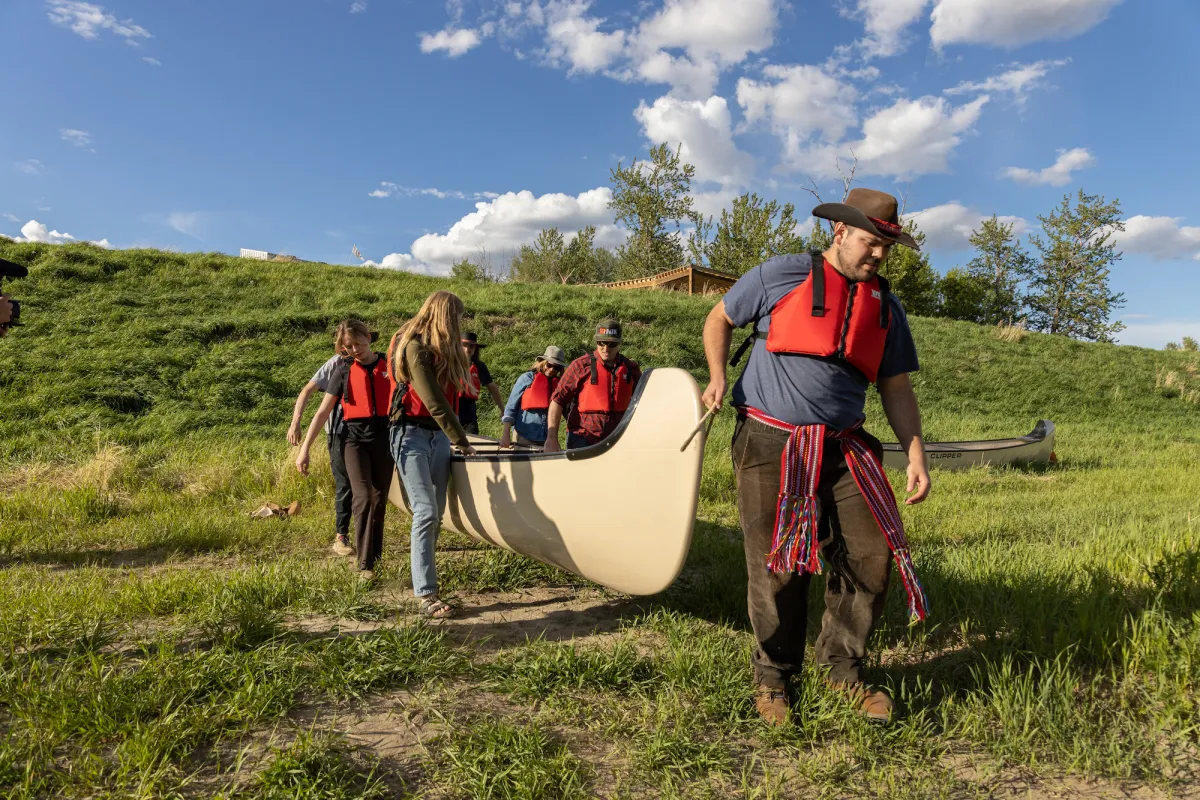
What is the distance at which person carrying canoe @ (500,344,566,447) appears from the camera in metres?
6.63

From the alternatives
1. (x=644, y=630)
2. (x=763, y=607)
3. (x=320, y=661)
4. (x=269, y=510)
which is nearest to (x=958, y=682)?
(x=763, y=607)

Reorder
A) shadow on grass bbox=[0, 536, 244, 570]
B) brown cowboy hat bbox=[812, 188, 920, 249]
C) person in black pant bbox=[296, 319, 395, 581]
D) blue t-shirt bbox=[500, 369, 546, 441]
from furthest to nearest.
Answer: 1. blue t-shirt bbox=[500, 369, 546, 441]
2. shadow on grass bbox=[0, 536, 244, 570]
3. person in black pant bbox=[296, 319, 395, 581]
4. brown cowboy hat bbox=[812, 188, 920, 249]

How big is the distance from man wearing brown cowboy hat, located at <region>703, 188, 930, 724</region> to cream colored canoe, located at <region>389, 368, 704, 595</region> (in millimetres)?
317

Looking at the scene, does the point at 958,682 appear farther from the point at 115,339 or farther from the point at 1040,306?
the point at 1040,306

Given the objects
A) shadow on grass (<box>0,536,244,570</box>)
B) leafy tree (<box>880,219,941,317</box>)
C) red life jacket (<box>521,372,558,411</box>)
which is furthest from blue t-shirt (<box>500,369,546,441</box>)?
leafy tree (<box>880,219,941,317</box>)

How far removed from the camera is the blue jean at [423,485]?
374 cm

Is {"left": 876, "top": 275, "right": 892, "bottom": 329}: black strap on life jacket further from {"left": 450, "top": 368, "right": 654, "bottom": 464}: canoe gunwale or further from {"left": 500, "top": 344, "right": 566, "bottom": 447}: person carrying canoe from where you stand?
{"left": 500, "top": 344, "right": 566, "bottom": 447}: person carrying canoe

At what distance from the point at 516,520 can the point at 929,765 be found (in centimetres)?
225

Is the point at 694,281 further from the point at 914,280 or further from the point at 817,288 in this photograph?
the point at 817,288

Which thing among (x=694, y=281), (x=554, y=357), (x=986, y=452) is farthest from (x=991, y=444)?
(x=694, y=281)

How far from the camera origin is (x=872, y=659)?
10.3 feet

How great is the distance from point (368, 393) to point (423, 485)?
1.03m

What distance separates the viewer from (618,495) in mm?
3223

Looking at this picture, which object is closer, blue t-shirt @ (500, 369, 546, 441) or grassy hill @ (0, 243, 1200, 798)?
grassy hill @ (0, 243, 1200, 798)
